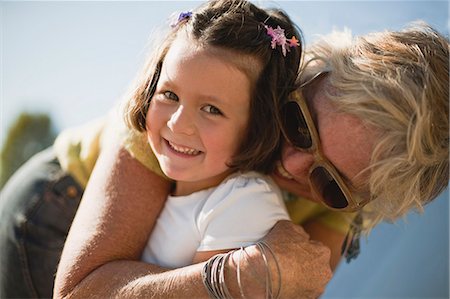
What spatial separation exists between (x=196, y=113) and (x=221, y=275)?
0.51 meters

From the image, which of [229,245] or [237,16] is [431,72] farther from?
[229,245]

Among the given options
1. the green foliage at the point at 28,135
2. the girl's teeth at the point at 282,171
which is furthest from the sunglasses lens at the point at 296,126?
the green foliage at the point at 28,135

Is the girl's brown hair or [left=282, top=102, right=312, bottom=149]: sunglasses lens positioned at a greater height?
the girl's brown hair

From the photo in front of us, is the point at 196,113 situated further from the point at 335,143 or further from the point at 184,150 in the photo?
the point at 335,143

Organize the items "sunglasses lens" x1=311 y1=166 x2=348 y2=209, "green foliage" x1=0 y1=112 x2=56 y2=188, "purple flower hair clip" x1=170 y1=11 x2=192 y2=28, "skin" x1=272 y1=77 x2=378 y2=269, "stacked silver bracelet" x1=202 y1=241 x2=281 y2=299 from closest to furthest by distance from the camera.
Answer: "stacked silver bracelet" x1=202 y1=241 x2=281 y2=299 → "skin" x1=272 y1=77 x2=378 y2=269 → "sunglasses lens" x1=311 y1=166 x2=348 y2=209 → "purple flower hair clip" x1=170 y1=11 x2=192 y2=28 → "green foliage" x1=0 y1=112 x2=56 y2=188

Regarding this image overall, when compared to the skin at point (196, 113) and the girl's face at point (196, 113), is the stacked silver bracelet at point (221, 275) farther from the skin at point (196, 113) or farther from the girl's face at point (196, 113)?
the girl's face at point (196, 113)

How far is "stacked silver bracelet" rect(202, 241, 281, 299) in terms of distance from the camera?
1.90m

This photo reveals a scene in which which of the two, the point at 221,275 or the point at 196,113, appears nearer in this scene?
the point at 221,275

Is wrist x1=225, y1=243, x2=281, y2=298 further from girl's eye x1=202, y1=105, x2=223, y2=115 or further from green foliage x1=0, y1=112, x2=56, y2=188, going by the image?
green foliage x1=0, y1=112, x2=56, y2=188

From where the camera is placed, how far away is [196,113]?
2105mm

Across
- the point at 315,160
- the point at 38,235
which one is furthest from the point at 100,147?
the point at 315,160

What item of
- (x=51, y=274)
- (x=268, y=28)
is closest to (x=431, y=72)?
(x=268, y=28)

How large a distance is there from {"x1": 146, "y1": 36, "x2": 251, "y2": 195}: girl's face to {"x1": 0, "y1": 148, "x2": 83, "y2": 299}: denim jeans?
0.73 metres

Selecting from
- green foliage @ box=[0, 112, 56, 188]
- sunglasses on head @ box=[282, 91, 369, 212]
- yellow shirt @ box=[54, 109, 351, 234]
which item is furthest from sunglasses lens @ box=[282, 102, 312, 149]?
green foliage @ box=[0, 112, 56, 188]
